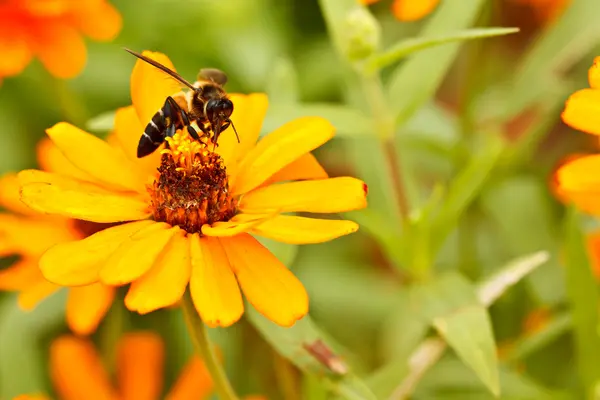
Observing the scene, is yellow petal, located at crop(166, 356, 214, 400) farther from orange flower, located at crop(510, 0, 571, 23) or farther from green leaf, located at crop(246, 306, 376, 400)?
orange flower, located at crop(510, 0, 571, 23)

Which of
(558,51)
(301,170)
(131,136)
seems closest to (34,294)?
(131,136)

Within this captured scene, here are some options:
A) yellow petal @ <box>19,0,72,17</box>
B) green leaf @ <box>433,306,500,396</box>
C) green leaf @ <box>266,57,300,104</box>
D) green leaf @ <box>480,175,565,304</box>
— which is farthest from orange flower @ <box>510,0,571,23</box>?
yellow petal @ <box>19,0,72,17</box>

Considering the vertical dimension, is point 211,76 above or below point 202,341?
above

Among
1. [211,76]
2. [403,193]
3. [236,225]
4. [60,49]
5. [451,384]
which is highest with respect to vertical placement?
[60,49]

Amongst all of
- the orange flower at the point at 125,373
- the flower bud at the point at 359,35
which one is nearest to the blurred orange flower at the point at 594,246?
the flower bud at the point at 359,35

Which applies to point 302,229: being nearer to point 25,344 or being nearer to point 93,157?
point 93,157

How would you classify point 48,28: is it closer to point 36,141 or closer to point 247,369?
point 36,141

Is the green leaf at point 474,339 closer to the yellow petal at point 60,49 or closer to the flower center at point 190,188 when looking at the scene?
the flower center at point 190,188
